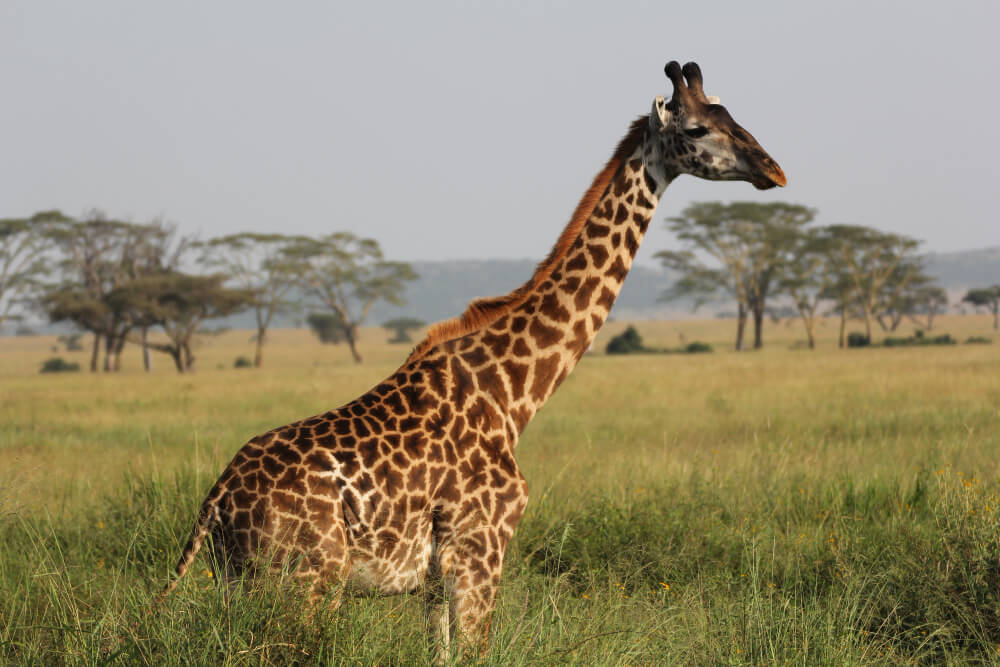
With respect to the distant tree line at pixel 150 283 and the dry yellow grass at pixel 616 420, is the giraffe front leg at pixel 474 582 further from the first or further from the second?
the distant tree line at pixel 150 283

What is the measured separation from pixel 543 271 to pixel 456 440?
3.13 feet

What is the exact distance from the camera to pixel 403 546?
3588 millimetres

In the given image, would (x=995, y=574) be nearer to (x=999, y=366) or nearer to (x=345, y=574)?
(x=345, y=574)

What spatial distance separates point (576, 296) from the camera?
429cm

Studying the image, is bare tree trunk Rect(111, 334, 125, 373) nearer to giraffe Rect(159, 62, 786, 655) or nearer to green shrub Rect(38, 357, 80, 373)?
green shrub Rect(38, 357, 80, 373)

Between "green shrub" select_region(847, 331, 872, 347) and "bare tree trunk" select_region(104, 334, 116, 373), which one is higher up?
"green shrub" select_region(847, 331, 872, 347)

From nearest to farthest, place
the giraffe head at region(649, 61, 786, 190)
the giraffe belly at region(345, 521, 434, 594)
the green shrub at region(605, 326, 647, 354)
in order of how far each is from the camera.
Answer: the giraffe belly at region(345, 521, 434, 594), the giraffe head at region(649, 61, 786, 190), the green shrub at region(605, 326, 647, 354)

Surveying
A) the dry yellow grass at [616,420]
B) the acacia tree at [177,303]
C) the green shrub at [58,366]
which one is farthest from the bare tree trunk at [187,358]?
the dry yellow grass at [616,420]

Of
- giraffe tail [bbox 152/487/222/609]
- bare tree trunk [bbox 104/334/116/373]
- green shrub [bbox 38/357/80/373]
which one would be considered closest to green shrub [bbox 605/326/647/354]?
bare tree trunk [bbox 104/334/116/373]

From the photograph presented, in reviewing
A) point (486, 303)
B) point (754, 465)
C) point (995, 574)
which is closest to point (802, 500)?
point (754, 465)

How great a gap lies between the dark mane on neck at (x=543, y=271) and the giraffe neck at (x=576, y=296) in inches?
0.9

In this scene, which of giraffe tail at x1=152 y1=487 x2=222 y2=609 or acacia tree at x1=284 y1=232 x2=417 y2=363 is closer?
giraffe tail at x1=152 y1=487 x2=222 y2=609

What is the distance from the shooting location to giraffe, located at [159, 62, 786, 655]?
11.3ft

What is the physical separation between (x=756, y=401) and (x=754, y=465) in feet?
36.6
